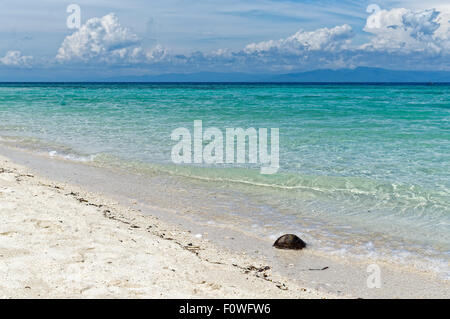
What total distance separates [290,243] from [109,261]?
96.7 inches

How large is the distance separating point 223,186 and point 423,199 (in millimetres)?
3904

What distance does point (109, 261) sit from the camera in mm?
4754

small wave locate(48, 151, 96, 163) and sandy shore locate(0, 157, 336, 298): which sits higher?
small wave locate(48, 151, 96, 163)

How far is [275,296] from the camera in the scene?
173 inches

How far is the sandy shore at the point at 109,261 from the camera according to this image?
419 centimetres

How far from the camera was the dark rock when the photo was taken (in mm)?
5984

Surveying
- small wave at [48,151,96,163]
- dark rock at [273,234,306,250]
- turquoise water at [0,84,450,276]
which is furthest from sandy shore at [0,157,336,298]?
small wave at [48,151,96,163]

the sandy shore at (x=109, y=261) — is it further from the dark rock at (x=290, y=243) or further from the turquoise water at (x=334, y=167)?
the turquoise water at (x=334, y=167)

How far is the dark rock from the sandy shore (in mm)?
575

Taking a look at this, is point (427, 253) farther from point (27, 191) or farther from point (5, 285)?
point (27, 191)

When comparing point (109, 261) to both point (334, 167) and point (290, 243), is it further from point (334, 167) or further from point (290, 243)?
point (334, 167)

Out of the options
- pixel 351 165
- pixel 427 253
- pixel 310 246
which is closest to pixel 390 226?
pixel 427 253

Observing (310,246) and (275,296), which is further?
(310,246)

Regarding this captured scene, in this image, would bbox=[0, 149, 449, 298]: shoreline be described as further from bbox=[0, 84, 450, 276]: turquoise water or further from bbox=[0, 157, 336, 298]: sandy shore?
bbox=[0, 84, 450, 276]: turquoise water
